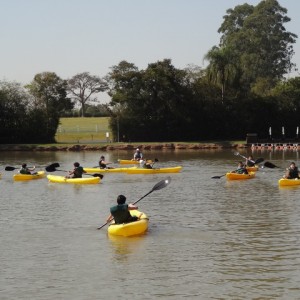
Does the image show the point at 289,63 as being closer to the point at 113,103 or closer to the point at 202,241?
the point at 113,103

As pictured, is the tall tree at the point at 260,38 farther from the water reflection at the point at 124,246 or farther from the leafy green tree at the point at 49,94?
the water reflection at the point at 124,246

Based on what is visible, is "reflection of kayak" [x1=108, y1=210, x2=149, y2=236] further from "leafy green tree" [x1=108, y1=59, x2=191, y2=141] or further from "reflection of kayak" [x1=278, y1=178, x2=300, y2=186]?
"leafy green tree" [x1=108, y1=59, x2=191, y2=141]

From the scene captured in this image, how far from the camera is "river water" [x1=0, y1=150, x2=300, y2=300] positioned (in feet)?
51.4

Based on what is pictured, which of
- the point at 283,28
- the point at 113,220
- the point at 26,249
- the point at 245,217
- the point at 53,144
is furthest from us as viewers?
the point at 283,28

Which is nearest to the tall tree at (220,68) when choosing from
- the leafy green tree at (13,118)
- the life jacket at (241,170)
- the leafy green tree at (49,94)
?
the leafy green tree at (49,94)

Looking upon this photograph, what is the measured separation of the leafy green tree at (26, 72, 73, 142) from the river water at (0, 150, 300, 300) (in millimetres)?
49083

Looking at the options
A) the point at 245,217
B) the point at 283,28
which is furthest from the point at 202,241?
the point at 283,28

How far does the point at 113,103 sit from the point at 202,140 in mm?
11318

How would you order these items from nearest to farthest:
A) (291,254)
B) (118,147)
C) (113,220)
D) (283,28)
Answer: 1. (291,254)
2. (113,220)
3. (118,147)
4. (283,28)

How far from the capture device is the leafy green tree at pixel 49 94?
3234 inches

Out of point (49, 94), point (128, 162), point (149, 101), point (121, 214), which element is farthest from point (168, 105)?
point (121, 214)

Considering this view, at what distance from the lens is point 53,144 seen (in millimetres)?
77125

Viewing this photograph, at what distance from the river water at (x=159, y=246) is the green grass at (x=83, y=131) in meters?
50.2

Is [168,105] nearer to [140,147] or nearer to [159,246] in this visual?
[140,147]
